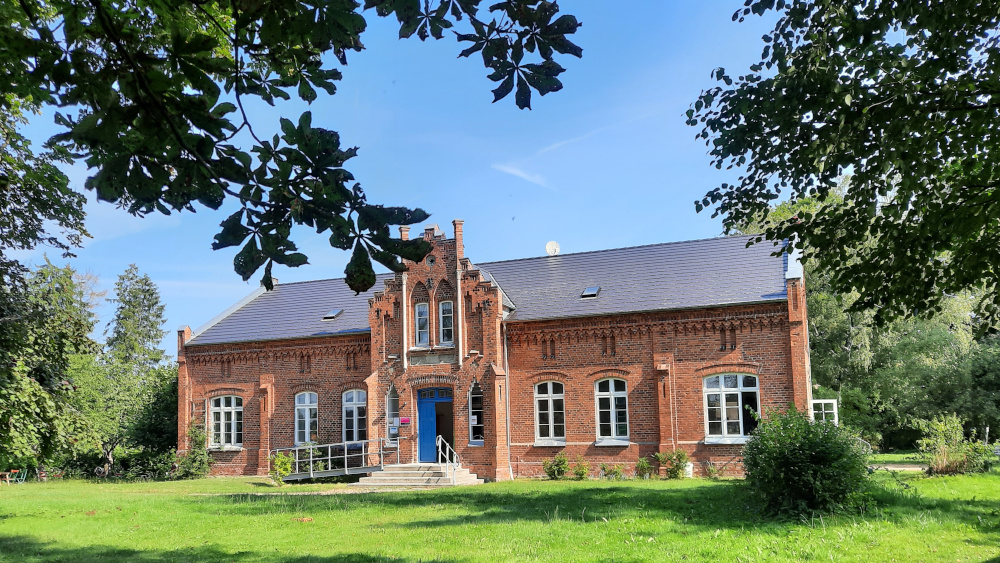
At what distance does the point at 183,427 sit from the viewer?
25781mm

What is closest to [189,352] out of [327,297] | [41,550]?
[327,297]

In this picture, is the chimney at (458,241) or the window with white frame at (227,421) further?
the window with white frame at (227,421)

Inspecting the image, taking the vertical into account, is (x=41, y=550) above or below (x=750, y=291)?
below

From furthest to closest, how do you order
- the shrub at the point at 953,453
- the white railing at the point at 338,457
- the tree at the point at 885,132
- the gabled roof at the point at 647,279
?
the white railing at the point at 338,457, the gabled roof at the point at 647,279, the shrub at the point at 953,453, the tree at the point at 885,132

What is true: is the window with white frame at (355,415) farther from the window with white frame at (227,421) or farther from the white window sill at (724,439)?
the white window sill at (724,439)

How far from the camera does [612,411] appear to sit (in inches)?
843

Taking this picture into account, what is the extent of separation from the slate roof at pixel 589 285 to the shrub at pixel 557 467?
4082 mm

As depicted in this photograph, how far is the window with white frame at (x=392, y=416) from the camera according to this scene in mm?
22766

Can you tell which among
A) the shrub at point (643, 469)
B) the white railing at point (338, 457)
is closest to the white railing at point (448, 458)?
the white railing at point (338, 457)

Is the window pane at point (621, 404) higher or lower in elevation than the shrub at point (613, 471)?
higher

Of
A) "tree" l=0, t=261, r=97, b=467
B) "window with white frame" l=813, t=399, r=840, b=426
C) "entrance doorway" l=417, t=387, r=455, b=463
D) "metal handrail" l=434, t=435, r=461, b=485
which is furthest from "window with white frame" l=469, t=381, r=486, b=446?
"tree" l=0, t=261, r=97, b=467

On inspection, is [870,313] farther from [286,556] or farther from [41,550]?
[41,550]

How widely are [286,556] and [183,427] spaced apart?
1863 centimetres

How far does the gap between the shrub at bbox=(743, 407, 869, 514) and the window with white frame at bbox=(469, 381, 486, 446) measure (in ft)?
37.4
